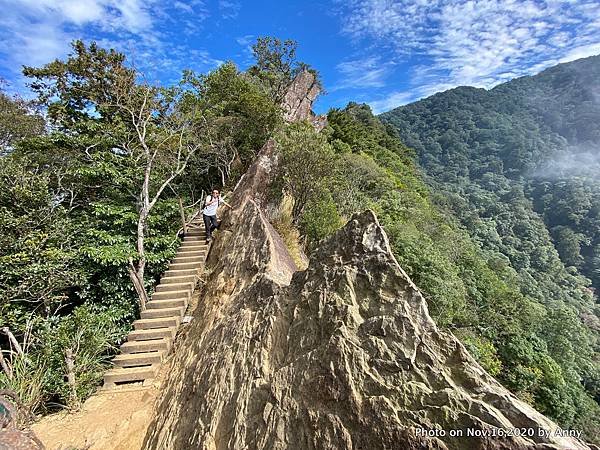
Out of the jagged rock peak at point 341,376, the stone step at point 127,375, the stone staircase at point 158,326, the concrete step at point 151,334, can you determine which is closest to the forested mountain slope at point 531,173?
the jagged rock peak at point 341,376

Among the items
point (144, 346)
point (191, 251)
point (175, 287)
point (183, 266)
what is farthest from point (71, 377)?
point (191, 251)

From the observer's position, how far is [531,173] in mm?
91812

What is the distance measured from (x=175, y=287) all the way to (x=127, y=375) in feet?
7.70

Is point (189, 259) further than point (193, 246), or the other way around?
point (193, 246)

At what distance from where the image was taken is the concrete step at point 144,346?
600cm

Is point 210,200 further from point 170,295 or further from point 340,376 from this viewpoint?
point 340,376

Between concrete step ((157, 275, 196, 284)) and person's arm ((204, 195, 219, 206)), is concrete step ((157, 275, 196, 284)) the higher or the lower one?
the lower one

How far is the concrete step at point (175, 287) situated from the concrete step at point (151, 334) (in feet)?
4.03

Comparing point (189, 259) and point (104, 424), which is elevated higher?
point (189, 259)

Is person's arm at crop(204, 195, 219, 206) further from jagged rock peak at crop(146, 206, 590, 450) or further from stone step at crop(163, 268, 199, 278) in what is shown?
jagged rock peak at crop(146, 206, 590, 450)

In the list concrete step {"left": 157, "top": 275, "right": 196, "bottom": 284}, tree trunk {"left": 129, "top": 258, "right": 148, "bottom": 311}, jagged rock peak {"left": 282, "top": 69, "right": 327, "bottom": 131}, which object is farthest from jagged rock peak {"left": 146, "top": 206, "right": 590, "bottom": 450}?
jagged rock peak {"left": 282, "top": 69, "right": 327, "bottom": 131}

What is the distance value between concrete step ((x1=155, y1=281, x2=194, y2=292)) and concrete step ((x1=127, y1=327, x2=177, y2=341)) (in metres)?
1.23

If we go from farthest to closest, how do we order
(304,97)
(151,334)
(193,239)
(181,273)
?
1. (304,97)
2. (193,239)
3. (181,273)
4. (151,334)

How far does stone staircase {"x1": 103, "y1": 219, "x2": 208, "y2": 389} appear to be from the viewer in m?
5.67
